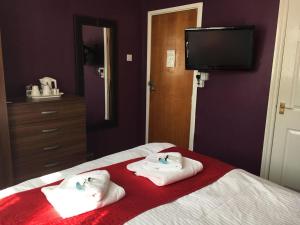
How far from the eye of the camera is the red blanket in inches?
46.3

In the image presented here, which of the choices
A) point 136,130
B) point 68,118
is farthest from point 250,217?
point 136,130

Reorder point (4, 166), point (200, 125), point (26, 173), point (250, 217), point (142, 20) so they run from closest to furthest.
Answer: point (250, 217), point (4, 166), point (26, 173), point (200, 125), point (142, 20)

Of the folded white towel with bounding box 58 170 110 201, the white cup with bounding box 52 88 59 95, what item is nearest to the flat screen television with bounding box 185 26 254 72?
the white cup with bounding box 52 88 59 95

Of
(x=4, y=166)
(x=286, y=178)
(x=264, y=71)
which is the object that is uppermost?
(x=264, y=71)

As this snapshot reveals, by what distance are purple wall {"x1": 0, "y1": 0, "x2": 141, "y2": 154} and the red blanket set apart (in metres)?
1.68

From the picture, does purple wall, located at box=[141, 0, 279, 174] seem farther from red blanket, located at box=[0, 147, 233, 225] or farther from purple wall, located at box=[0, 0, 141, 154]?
red blanket, located at box=[0, 147, 233, 225]

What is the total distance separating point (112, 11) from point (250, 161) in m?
2.46

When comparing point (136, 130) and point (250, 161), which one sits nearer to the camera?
point (250, 161)

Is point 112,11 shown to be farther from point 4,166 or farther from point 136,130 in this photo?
point 4,166

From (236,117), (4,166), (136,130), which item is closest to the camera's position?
(4,166)

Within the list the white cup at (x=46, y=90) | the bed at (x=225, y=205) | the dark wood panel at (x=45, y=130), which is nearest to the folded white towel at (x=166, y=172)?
the bed at (x=225, y=205)

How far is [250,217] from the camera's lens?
4.12 feet

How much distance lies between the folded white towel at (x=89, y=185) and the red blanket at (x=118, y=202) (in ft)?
0.27

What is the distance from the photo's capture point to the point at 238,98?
2.82 meters
